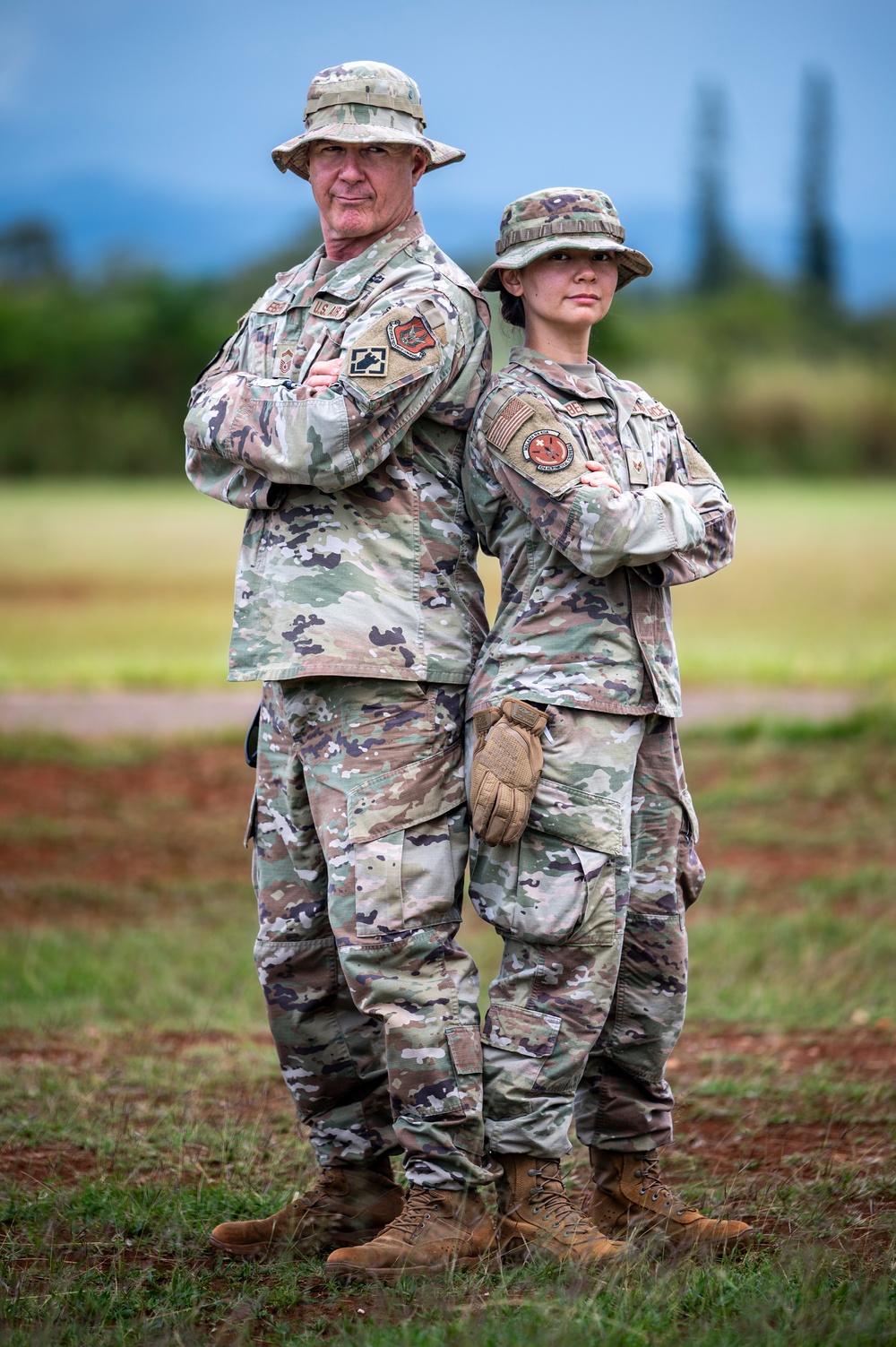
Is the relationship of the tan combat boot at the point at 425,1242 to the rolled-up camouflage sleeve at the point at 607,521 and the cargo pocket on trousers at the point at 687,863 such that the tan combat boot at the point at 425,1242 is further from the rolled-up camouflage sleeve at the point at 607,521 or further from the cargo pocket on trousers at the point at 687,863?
the rolled-up camouflage sleeve at the point at 607,521

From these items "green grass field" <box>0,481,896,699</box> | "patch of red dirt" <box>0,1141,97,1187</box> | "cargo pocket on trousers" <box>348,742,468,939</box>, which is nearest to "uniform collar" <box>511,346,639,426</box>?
"cargo pocket on trousers" <box>348,742,468,939</box>

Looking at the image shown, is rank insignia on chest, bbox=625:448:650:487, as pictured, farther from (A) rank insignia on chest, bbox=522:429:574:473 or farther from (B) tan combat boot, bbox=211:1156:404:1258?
(B) tan combat boot, bbox=211:1156:404:1258

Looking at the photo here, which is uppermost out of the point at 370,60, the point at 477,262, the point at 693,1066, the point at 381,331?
the point at 477,262

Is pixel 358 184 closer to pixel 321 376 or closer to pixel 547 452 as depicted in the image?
pixel 321 376

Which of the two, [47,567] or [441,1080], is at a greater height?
[47,567]

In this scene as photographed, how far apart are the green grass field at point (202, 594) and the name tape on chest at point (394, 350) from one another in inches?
319

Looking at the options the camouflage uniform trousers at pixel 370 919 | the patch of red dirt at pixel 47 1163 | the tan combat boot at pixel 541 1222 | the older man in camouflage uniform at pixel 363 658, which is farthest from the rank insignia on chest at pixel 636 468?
the patch of red dirt at pixel 47 1163

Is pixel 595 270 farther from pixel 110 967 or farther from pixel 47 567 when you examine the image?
pixel 47 567

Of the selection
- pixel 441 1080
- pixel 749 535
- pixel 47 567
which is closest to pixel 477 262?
pixel 441 1080

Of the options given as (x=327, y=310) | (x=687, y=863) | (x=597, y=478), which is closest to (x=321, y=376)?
(x=327, y=310)

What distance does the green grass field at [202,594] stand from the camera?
13000 millimetres

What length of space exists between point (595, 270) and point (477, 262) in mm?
4657

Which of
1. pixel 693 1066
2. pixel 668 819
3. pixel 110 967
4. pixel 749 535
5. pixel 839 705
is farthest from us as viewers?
pixel 749 535

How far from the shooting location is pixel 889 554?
1681 cm
